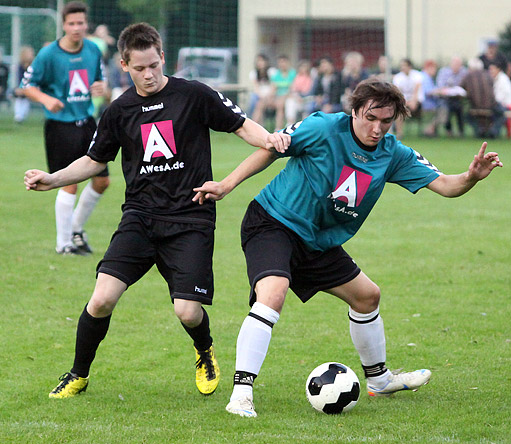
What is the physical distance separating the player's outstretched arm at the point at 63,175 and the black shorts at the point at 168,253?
0.38 meters

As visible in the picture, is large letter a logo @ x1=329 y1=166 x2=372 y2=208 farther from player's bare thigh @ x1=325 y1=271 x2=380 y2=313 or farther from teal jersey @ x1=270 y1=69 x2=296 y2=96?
teal jersey @ x1=270 y1=69 x2=296 y2=96

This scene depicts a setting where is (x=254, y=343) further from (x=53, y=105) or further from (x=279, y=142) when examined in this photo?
(x=53, y=105)

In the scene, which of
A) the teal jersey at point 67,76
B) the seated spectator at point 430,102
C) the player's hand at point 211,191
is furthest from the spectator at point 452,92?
the player's hand at point 211,191

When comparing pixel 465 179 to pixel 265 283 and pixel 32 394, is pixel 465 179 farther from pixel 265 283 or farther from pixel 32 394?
pixel 32 394

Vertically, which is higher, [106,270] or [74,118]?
[74,118]

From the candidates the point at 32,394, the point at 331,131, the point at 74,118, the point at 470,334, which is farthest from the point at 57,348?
the point at 74,118

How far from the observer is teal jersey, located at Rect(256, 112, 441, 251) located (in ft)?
14.7

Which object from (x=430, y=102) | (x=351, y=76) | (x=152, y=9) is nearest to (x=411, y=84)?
(x=430, y=102)

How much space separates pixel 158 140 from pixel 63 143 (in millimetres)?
4103

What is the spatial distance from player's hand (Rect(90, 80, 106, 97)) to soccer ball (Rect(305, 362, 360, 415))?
491 cm

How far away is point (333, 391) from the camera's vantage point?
4395 millimetres

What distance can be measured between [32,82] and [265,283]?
16.4 feet

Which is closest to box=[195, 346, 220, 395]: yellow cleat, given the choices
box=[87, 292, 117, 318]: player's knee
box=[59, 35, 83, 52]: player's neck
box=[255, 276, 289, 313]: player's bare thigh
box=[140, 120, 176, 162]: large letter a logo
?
box=[87, 292, 117, 318]: player's knee

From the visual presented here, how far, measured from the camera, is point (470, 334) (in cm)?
609
